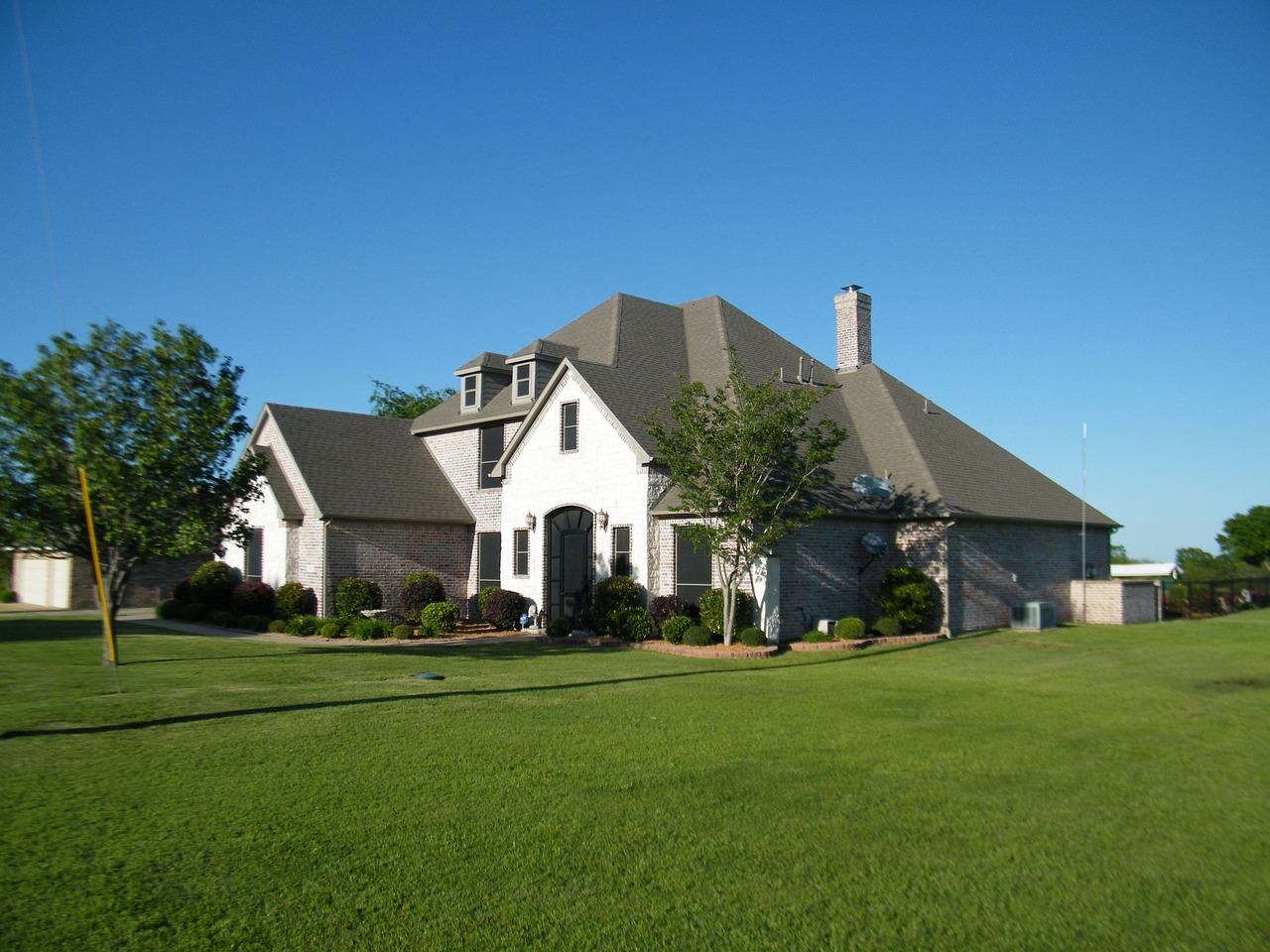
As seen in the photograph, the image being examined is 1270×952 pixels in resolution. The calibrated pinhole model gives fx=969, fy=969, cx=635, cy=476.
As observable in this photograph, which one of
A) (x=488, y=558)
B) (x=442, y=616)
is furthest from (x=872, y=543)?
(x=488, y=558)

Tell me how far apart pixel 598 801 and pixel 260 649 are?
46.5 feet

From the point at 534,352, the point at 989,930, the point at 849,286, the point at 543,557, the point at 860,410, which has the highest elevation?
the point at 849,286

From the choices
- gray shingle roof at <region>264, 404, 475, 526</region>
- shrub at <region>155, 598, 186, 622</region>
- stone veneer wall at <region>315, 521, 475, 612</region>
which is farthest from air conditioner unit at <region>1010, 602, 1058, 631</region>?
shrub at <region>155, 598, 186, 622</region>

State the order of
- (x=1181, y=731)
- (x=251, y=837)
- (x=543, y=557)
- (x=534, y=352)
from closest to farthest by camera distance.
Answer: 1. (x=251, y=837)
2. (x=1181, y=731)
3. (x=543, y=557)
4. (x=534, y=352)

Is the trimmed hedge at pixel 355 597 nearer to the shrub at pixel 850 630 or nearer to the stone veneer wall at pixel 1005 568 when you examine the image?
the shrub at pixel 850 630

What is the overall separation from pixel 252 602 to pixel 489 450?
8.03 meters

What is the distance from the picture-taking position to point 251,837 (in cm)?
684

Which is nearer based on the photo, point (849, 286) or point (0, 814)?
point (0, 814)

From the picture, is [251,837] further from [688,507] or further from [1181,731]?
[688,507]

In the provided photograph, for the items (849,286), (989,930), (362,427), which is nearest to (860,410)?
(849,286)

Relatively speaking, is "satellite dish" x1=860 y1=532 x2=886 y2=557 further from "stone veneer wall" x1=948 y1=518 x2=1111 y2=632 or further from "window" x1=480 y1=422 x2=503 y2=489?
"window" x1=480 y1=422 x2=503 y2=489

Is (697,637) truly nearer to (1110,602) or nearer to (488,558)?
(488,558)

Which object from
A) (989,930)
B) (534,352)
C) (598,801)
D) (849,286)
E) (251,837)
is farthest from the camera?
(849,286)

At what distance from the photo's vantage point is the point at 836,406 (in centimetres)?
2855
